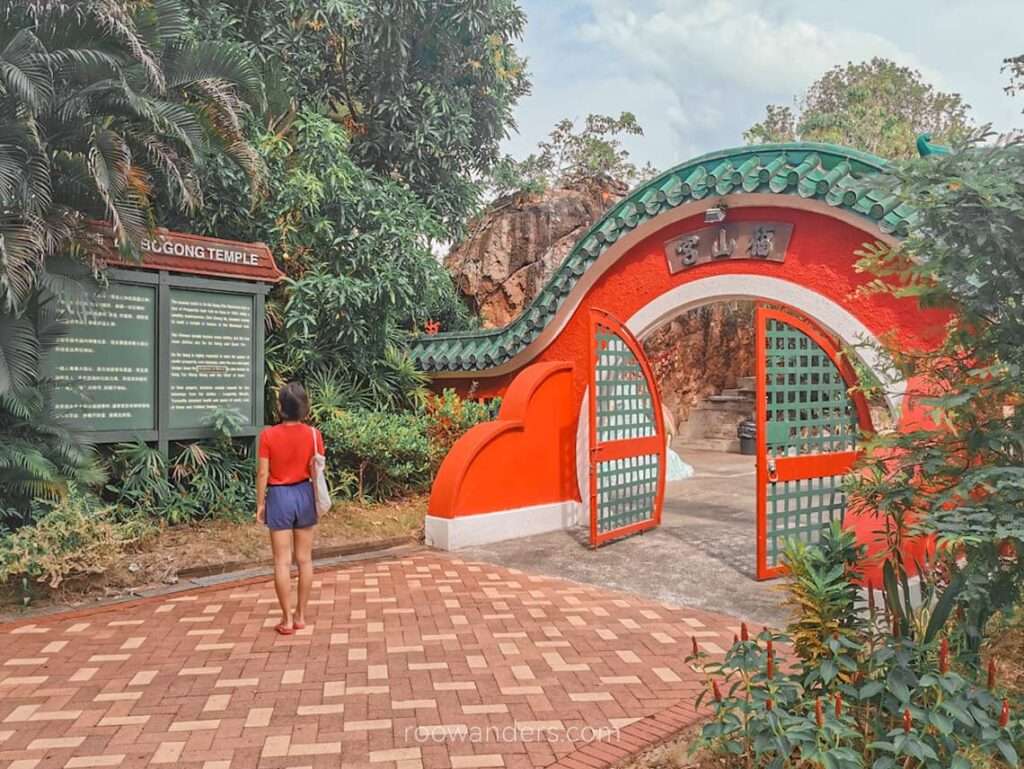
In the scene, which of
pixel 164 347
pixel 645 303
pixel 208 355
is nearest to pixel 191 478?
pixel 208 355

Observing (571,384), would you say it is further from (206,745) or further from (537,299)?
(206,745)

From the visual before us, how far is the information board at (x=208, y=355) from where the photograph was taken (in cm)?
729

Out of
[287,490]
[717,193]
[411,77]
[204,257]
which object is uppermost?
[411,77]

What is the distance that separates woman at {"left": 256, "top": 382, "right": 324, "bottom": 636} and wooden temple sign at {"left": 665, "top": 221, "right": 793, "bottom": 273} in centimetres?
441

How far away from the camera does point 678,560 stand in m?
6.87

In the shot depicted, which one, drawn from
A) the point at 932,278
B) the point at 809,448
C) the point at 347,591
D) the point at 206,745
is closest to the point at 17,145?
the point at 347,591

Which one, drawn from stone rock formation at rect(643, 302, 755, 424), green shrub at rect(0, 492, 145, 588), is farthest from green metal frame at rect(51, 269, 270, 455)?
stone rock formation at rect(643, 302, 755, 424)

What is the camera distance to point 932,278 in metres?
2.97

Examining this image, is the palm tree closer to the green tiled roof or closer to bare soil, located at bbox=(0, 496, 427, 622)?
bare soil, located at bbox=(0, 496, 427, 622)

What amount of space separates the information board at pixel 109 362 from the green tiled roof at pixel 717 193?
13.1ft

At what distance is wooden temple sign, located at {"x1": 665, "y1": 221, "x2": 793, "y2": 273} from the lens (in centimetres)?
699

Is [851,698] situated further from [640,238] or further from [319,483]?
[640,238]

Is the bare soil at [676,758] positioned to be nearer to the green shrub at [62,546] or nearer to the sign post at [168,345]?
the green shrub at [62,546]

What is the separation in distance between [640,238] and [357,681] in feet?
18.4
